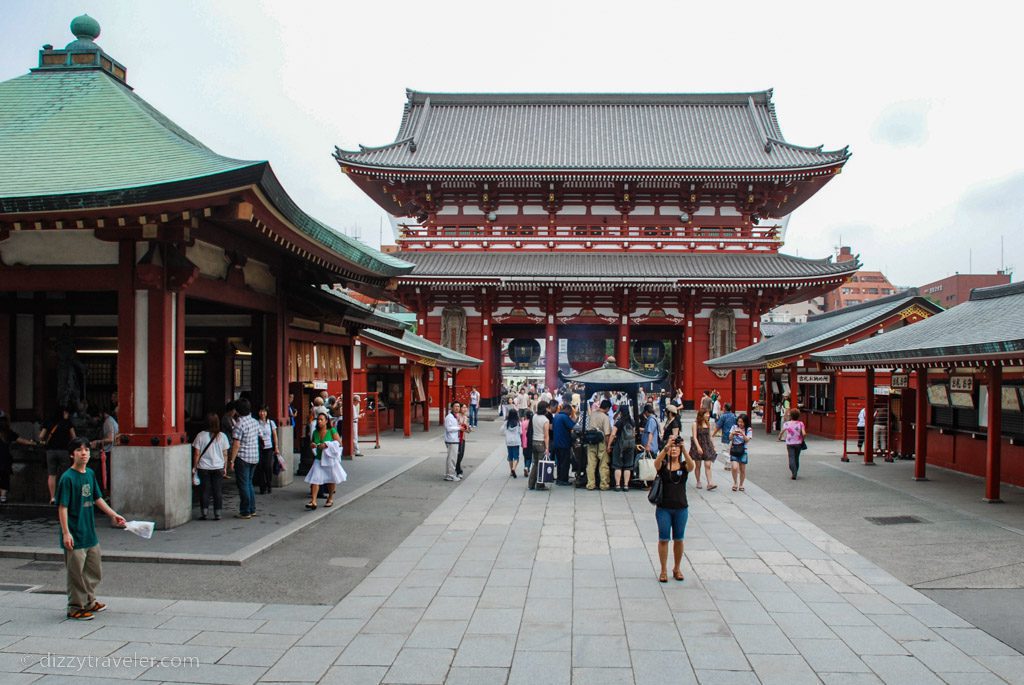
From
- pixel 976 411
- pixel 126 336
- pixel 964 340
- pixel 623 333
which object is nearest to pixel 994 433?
pixel 964 340

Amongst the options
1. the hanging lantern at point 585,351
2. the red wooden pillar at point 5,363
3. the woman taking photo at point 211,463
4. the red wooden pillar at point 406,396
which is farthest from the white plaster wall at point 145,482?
the hanging lantern at point 585,351

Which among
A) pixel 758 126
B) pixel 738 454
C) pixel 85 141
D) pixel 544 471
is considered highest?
pixel 758 126

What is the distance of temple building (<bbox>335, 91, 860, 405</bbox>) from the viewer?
32375mm

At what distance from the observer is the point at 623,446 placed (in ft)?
45.9

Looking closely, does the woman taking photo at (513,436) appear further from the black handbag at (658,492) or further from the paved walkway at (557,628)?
the black handbag at (658,492)

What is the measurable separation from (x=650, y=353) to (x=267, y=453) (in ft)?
92.0

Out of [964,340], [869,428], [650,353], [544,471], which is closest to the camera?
[964,340]

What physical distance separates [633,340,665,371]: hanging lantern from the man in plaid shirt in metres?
29.1

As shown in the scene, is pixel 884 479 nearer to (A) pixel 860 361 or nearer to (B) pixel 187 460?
(A) pixel 860 361

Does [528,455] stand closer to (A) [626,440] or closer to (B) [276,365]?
(A) [626,440]

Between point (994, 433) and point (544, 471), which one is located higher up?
point (994, 433)

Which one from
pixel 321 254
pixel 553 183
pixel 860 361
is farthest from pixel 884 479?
pixel 553 183

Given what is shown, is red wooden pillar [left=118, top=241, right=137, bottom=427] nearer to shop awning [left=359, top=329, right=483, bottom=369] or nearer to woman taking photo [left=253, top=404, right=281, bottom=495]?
woman taking photo [left=253, top=404, right=281, bottom=495]

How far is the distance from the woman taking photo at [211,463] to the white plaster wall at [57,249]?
264 centimetres
